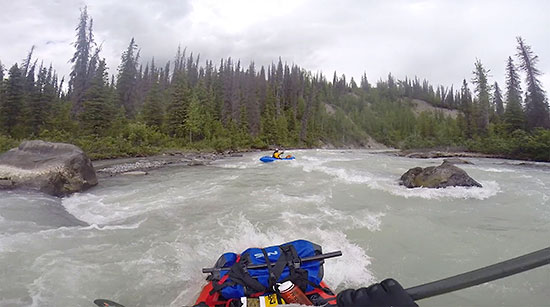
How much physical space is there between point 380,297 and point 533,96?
48.8 meters

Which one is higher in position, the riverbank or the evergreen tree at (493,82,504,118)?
the evergreen tree at (493,82,504,118)

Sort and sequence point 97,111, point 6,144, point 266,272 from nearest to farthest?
1. point 266,272
2. point 6,144
3. point 97,111

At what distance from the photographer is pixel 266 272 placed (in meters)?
3.13

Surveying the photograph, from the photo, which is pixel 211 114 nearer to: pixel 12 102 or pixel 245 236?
pixel 12 102

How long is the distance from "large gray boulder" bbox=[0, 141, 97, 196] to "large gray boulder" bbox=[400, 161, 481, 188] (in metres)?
12.8

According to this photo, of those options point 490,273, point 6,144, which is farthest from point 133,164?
point 490,273

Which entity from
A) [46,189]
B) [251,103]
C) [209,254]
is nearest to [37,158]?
[46,189]

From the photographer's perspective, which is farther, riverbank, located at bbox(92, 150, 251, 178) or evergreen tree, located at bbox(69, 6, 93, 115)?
evergreen tree, located at bbox(69, 6, 93, 115)

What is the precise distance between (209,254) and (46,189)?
25.0 feet

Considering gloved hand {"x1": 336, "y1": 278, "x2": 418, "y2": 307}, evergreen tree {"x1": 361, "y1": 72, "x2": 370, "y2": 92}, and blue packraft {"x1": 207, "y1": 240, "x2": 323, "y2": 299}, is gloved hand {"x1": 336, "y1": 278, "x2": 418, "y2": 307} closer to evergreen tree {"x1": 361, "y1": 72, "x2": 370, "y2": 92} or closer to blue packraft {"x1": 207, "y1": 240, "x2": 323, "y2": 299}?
blue packraft {"x1": 207, "y1": 240, "x2": 323, "y2": 299}

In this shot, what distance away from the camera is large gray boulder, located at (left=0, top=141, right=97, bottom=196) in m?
8.77

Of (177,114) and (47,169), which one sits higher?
(177,114)

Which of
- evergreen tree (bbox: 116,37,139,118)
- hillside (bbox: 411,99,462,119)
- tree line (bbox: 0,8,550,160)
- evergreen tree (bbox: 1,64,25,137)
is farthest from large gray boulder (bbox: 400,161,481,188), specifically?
hillside (bbox: 411,99,462,119)

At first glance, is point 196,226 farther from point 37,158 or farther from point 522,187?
point 522,187
